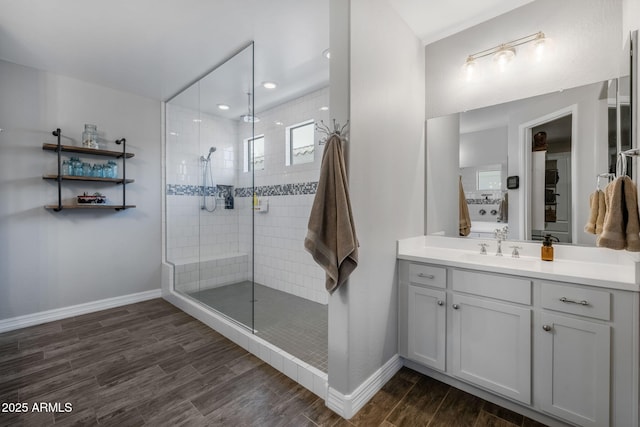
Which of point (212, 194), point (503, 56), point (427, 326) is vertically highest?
point (503, 56)

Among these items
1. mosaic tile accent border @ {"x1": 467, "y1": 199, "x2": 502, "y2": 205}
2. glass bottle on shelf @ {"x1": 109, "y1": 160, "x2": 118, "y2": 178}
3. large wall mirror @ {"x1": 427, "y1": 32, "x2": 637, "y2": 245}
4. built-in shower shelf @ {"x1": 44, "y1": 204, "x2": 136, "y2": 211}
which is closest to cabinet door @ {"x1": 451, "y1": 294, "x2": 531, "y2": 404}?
large wall mirror @ {"x1": 427, "y1": 32, "x2": 637, "y2": 245}

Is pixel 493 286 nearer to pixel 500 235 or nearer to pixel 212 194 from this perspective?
pixel 500 235

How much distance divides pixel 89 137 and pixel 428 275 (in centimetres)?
380

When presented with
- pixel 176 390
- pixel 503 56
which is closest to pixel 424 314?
pixel 176 390

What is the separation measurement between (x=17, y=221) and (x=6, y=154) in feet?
2.20

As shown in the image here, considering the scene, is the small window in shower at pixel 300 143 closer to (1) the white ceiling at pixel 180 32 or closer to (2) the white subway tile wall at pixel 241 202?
(2) the white subway tile wall at pixel 241 202

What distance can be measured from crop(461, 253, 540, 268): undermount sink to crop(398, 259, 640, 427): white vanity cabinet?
0.09 m

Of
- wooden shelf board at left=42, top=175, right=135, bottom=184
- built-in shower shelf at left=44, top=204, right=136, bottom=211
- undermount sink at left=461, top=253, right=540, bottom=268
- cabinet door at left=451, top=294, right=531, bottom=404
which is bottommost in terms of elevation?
cabinet door at left=451, top=294, right=531, bottom=404

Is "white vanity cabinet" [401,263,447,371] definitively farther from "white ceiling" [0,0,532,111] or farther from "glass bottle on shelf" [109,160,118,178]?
"glass bottle on shelf" [109,160,118,178]

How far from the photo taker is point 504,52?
198cm

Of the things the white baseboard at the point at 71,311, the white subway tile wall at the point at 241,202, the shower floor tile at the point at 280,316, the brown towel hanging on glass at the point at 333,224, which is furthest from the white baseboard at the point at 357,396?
the white baseboard at the point at 71,311

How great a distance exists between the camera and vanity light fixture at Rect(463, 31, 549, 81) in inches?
73.3

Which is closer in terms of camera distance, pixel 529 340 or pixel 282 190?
pixel 529 340

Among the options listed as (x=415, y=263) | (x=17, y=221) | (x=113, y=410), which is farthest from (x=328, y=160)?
(x=17, y=221)
